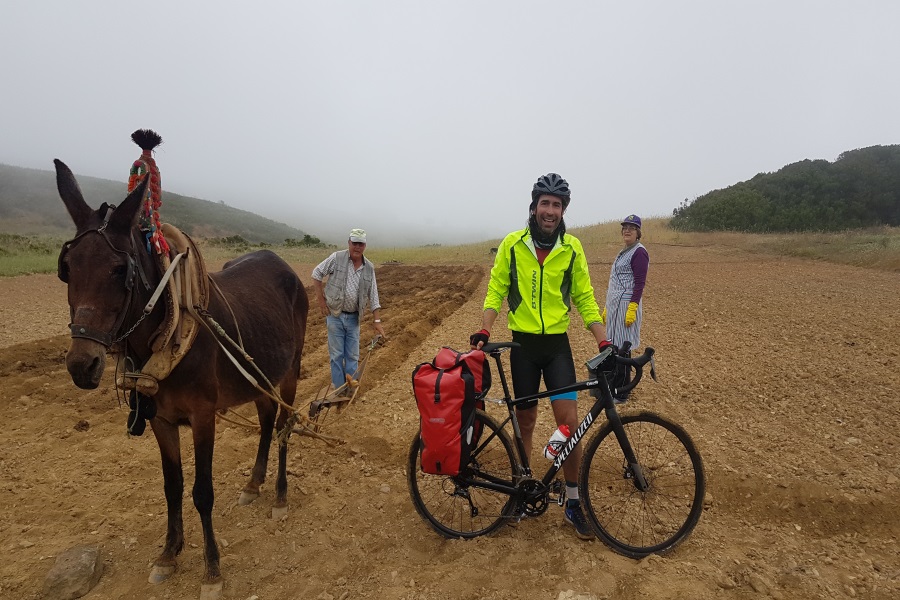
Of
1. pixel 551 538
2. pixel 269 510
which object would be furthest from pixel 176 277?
pixel 551 538

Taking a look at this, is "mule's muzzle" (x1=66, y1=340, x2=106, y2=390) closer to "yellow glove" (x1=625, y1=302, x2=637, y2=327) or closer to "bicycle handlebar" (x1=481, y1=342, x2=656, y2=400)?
"bicycle handlebar" (x1=481, y1=342, x2=656, y2=400)

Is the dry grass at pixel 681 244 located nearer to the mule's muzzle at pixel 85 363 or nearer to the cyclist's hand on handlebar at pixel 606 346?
the mule's muzzle at pixel 85 363

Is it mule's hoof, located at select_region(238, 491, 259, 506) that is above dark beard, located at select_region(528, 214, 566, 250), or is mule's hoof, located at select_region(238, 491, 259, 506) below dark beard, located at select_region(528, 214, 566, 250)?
below

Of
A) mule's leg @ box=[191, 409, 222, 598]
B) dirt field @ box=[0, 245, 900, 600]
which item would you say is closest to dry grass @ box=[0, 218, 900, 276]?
dirt field @ box=[0, 245, 900, 600]

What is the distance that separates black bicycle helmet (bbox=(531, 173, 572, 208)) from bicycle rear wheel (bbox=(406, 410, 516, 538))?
1.50 meters

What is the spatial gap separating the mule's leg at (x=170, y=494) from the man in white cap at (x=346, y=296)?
7.24 feet

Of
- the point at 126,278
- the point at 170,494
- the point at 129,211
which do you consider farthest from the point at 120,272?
the point at 170,494

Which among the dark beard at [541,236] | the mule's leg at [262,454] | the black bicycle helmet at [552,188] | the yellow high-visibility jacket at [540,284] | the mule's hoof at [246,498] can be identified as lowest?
the mule's hoof at [246,498]

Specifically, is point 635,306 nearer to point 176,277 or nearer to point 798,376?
point 798,376

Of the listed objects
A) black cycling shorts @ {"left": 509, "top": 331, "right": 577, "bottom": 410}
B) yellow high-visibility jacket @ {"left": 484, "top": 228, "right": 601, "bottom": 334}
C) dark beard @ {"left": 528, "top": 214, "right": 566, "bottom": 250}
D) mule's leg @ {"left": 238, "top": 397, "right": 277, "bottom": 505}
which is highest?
dark beard @ {"left": 528, "top": 214, "right": 566, "bottom": 250}

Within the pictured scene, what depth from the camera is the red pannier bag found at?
284cm

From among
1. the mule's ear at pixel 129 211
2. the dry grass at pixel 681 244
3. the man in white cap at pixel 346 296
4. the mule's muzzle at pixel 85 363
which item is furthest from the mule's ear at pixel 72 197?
the dry grass at pixel 681 244

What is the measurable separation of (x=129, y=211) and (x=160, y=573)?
227 centimetres

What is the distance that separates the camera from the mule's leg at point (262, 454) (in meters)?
3.83
